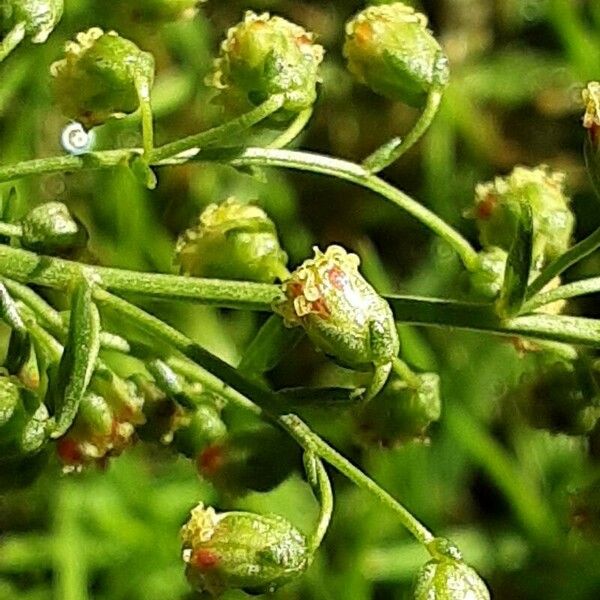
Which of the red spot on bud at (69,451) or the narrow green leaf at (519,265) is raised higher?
the narrow green leaf at (519,265)

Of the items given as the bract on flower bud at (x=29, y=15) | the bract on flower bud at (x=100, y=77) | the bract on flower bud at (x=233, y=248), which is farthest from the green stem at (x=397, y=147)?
the bract on flower bud at (x=29, y=15)

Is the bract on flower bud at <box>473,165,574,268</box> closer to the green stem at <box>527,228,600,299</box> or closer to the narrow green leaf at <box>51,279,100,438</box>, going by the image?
the green stem at <box>527,228,600,299</box>

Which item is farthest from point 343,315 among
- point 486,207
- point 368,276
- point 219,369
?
point 368,276

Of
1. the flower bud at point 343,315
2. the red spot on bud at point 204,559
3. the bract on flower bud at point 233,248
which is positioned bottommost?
the red spot on bud at point 204,559

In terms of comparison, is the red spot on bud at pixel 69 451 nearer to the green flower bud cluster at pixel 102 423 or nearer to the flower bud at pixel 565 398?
the green flower bud cluster at pixel 102 423

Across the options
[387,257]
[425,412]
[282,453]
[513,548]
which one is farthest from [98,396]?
[387,257]

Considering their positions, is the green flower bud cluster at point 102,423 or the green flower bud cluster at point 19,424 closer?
the green flower bud cluster at point 19,424

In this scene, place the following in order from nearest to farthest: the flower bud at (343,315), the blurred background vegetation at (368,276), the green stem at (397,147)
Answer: the flower bud at (343,315) → the green stem at (397,147) → the blurred background vegetation at (368,276)
